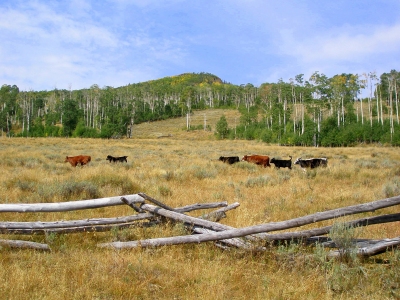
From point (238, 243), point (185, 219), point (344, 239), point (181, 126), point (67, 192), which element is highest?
point (181, 126)

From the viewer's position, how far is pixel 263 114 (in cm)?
8319

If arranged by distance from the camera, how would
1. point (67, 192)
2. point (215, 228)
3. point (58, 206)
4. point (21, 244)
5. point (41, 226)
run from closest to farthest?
point (21, 244) < point (215, 228) < point (41, 226) < point (58, 206) < point (67, 192)

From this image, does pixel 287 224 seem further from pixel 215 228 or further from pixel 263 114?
pixel 263 114

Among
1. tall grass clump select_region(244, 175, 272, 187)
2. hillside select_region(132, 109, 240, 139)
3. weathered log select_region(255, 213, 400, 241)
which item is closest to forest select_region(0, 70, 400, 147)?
hillside select_region(132, 109, 240, 139)

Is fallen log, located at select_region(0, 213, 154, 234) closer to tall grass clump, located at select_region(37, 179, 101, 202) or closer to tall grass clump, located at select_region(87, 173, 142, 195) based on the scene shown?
tall grass clump, located at select_region(37, 179, 101, 202)

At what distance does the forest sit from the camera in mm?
51719

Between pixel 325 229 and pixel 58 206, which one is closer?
pixel 325 229

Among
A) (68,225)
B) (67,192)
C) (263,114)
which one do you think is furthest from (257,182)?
(263,114)

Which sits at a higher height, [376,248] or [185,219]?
[185,219]

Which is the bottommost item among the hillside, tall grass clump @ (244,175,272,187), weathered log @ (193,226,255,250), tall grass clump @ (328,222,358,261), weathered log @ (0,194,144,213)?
weathered log @ (193,226,255,250)

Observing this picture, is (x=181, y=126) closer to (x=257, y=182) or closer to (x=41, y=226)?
Answer: (x=257, y=182)

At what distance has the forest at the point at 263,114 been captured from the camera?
5172cm

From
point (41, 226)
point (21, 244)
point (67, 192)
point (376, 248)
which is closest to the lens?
point (376, 248)

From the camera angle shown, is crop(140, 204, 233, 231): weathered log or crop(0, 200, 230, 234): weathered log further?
crop(0, 200, 230, 234): weathered log
